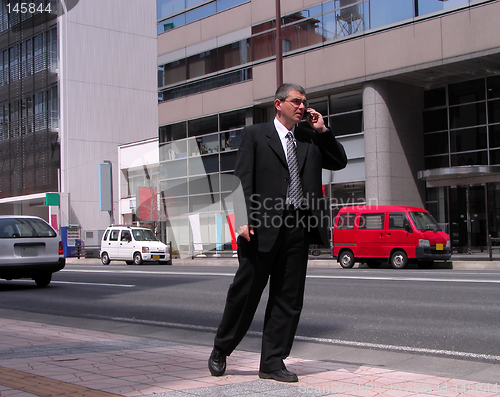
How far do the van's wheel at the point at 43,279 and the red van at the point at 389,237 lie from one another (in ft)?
30.0

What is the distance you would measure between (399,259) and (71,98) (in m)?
33.0

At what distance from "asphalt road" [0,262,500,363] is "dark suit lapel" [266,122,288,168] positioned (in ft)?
9.26

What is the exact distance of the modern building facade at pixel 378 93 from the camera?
2389 centimetres

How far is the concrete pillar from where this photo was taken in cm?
2562

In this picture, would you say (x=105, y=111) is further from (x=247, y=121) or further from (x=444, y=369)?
(x=444, y=369)

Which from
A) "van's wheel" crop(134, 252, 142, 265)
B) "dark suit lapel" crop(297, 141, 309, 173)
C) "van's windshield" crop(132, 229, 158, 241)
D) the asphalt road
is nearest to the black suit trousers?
"dark suit lapel" crop(297, 141, 309, 173)

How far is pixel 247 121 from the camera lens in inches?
1232

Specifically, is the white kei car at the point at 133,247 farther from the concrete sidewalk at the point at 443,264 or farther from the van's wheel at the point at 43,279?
the van's wheel at the point at 43,279

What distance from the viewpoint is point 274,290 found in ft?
14.1

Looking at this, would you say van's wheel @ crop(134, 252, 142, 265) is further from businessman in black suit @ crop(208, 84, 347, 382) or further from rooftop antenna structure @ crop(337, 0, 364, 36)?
businessman in black suit @ crop(208, 84, 347, 382)

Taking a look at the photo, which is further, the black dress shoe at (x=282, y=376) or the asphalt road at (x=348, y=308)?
the asphalt road at (x=348, y=308)

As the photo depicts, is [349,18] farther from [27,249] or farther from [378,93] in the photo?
[27,249]

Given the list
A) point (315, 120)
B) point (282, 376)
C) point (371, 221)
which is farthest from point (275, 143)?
point (371, 221)

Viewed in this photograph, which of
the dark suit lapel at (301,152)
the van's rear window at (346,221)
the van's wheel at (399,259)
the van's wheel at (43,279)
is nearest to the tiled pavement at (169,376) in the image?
the dark suit lapel at (301,152)
